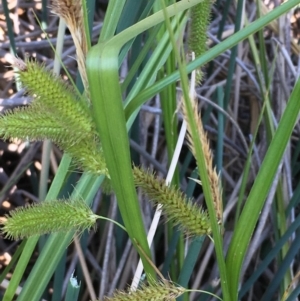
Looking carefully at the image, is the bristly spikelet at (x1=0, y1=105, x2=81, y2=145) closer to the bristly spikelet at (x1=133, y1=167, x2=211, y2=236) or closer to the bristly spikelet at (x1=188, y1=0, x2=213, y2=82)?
the bristly spikelet at (x1=133, y1=167, x2=211, y2=236)

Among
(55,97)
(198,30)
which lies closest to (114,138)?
(55,97)

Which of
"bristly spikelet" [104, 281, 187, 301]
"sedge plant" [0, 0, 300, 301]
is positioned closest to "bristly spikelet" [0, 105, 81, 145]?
"sedge plant" [0, 0, 300, 301]

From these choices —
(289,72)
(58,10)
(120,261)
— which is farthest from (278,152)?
(289,72)

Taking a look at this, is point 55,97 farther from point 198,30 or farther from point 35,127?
point 198,30

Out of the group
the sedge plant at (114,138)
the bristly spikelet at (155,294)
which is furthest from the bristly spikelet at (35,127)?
the bristly spikelet at (155,294)

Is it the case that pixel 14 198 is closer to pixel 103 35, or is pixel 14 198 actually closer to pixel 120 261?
pixel 120 261

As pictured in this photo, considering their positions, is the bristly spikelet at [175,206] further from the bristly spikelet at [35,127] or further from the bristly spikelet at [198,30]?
the bristly spikelet at [198,30]

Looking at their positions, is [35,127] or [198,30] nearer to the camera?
[35,127]
